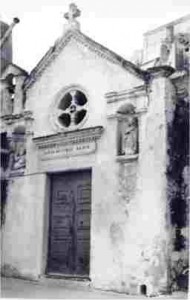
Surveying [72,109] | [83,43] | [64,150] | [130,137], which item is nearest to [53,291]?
[64,150]

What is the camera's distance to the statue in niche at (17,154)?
40.7 feet

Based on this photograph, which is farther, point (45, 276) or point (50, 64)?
point (50, 64)

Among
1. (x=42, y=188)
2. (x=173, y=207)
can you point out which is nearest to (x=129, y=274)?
(x=173, y=207)

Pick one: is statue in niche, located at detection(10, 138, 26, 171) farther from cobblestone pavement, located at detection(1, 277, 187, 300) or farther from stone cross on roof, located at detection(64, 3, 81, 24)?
stone cross on roof, located at detection(64, 3, 81, 24)

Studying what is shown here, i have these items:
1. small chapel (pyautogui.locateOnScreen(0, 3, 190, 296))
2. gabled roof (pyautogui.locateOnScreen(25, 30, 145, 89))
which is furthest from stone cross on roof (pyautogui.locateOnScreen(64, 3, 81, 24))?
gabled roof (pyautogui.locateOnScreen(25, 30, 145, 89))

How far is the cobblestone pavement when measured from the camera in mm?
9438

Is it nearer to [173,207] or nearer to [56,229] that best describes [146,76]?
[173,207]

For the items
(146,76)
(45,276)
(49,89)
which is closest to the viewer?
(146,76)

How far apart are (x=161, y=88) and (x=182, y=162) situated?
150 cm

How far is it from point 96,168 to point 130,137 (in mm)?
1025

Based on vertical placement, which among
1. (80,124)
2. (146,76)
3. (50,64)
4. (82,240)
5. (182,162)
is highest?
(50,64)

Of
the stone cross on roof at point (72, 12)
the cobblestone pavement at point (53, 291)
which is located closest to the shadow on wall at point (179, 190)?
the cobblestone pavement at point (53, 291)

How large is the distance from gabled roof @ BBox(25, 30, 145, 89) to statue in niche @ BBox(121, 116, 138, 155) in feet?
3.18

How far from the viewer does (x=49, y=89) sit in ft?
40.1
